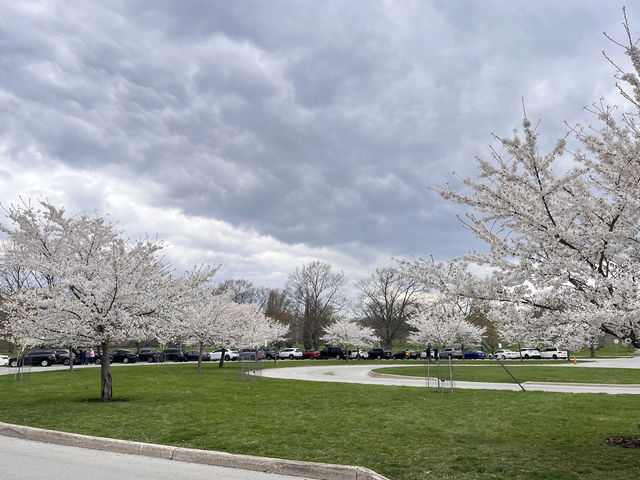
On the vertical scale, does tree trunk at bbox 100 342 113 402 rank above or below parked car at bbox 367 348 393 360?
above

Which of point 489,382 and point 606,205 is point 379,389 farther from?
point 606,205

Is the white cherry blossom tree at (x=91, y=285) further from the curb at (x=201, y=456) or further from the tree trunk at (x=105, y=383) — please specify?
the curb at (x=201, y=456)

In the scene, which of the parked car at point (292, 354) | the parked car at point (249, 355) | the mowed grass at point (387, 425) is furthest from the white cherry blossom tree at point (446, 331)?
the parked car at point (292, 354)

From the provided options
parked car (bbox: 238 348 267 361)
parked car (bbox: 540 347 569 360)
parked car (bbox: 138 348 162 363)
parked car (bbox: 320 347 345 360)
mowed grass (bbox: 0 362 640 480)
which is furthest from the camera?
parked car (bbox: 320 347 345 360)

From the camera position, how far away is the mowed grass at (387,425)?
7.11 metres

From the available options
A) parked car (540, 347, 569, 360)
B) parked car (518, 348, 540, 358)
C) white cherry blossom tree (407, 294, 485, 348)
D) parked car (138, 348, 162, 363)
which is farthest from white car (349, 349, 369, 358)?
parked car (138, 348, 162, 363)

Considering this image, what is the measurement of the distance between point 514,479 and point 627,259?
3.40 meters

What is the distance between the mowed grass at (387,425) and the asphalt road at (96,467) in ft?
2.60

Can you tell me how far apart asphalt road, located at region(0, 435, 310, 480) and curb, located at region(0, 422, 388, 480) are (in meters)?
0.14

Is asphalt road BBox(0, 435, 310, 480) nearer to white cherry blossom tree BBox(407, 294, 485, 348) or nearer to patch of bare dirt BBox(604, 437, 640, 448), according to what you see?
patch of bare dirt BBox(604, 437, 640, 448)

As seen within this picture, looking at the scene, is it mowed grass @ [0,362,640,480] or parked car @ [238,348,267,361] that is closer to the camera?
mowed grass @ [0,362,640,480]

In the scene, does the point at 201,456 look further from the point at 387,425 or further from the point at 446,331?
the point at 446,331

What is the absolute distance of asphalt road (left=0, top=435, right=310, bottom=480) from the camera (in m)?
6.55

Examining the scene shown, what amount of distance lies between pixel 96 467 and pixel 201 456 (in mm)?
1502
